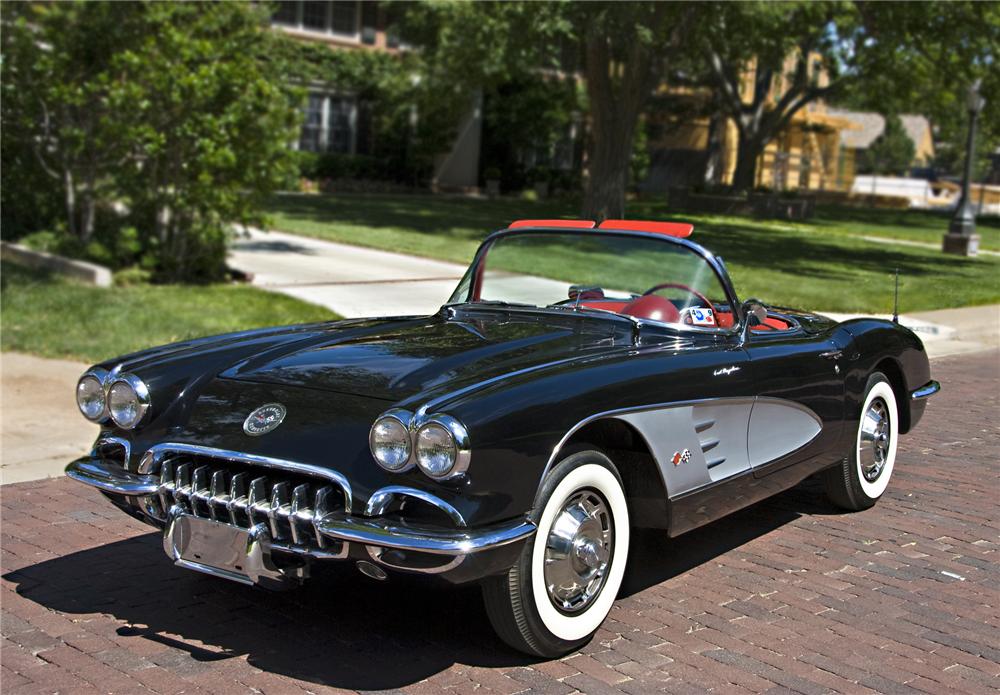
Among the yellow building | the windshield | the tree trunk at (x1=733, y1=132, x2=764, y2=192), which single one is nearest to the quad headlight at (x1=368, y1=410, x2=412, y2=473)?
the windshield

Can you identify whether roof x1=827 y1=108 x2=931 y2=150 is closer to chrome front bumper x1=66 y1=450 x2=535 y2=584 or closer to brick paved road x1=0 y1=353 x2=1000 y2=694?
brick paved road x1=0 y1=353 x2=1000 y2=694

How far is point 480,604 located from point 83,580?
1.68 metres

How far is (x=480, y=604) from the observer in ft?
14.7

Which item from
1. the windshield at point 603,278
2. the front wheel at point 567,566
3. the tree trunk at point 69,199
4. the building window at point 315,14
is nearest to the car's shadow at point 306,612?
the front wheel at point 567,566

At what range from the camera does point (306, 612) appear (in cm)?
430

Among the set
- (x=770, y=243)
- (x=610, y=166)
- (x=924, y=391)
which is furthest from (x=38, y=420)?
(x=770, y=243)

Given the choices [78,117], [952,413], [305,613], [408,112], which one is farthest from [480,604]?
[408,112]

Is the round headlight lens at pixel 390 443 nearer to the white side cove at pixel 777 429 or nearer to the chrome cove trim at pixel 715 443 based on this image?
the chrome cove trim at pixel 715 443

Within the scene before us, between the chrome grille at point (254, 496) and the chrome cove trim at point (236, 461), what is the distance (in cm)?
3

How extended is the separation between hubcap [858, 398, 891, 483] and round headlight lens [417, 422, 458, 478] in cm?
302

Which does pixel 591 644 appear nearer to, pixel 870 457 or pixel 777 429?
pixel 777 429

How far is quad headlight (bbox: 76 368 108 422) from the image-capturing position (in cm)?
447

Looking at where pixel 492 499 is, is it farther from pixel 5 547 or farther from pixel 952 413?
pixel 952 413

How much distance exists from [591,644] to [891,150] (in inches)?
2797
